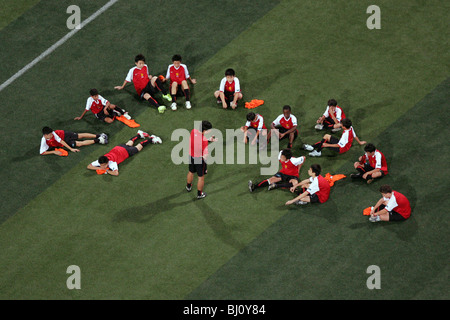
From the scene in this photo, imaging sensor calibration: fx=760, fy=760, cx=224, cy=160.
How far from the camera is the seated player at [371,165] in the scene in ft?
69.7

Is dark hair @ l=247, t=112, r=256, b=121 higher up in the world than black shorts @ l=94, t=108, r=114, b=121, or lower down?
lower down

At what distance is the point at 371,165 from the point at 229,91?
5230 mm

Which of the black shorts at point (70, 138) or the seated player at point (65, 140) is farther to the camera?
the black shorts at point (70, 138)

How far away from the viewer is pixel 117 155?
22531 mm

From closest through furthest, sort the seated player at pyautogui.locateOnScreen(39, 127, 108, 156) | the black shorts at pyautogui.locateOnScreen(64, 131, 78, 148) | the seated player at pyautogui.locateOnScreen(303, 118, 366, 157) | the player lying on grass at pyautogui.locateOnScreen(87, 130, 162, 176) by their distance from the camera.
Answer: the seated player at pyautogui.locateOnScreen(303, 118, 366, 157), the player lying on grass at pyautogui.locateOnScreen(87, 130, 162, 176), the seated player at pyautogui.locateOnScreen(39, 127, 108, 156), the black shorts at pyautogui.locateOnScreen(64, 131, 78, 148)

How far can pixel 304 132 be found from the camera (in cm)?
2320

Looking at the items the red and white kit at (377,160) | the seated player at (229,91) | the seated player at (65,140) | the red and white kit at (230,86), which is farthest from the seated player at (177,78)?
the red and white kit at (377,160)

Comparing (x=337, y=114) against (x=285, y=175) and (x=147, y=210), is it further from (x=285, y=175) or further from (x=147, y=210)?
(x=147, y=210)

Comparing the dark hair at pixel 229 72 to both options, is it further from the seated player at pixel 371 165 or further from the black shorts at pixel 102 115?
the seated player at pixel 371 165

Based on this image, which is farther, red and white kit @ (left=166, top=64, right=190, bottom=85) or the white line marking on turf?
the white line marking on turf

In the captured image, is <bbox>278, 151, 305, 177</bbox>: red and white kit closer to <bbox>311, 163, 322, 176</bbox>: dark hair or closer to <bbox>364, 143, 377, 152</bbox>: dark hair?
<bbox>311, 163, 322, 176</bbox>: dark hair

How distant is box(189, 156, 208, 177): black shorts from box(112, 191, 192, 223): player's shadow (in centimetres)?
97

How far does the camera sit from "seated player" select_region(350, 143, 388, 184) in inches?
836

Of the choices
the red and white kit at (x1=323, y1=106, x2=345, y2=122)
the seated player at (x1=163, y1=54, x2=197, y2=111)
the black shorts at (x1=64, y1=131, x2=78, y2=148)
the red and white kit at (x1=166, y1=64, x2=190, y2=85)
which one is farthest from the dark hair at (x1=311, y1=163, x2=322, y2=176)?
the black shorts at (x1=64, y1=131, x2=78, y2=148)
